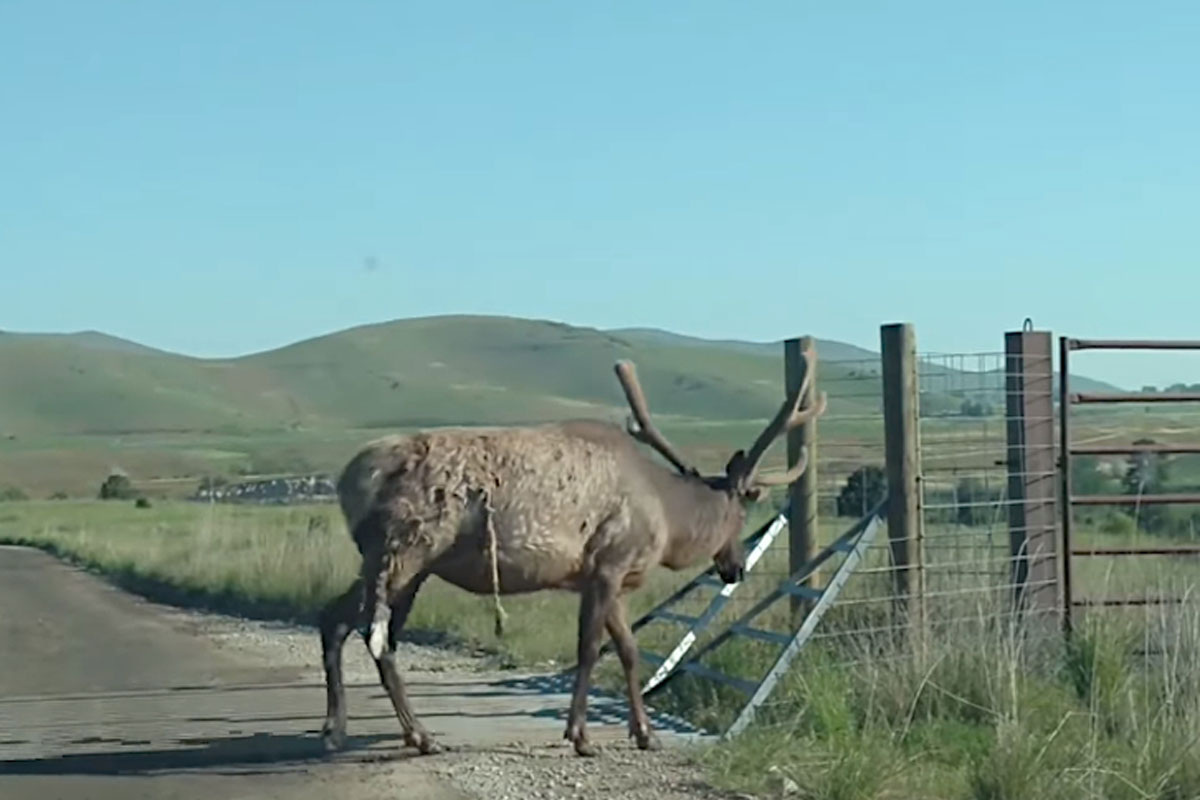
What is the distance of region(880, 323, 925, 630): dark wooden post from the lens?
13.9 metres

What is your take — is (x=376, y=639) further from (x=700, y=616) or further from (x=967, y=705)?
(x=700, y=616)

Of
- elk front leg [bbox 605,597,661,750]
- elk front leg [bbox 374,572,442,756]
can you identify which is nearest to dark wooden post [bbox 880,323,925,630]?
elk front leg [bbox 605,597,661,750]

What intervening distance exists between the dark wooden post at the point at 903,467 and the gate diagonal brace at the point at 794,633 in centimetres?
16

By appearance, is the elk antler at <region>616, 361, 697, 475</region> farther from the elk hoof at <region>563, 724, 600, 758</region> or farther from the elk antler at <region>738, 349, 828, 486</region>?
the elk hoof at <region>563, 724, 600, 758</region>

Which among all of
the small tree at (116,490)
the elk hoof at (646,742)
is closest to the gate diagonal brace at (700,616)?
the elk hoof at (646,742)

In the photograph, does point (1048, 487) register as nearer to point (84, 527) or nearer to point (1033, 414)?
point (1033, 414)

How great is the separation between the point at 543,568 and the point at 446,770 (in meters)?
1.49

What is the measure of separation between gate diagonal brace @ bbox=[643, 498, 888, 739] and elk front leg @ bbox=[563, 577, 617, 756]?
862mm

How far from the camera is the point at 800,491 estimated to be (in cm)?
1555

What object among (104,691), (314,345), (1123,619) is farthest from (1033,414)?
(314,345)

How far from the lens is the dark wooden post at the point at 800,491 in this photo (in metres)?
15.0

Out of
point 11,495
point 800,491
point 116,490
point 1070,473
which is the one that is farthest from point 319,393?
point 1070,473

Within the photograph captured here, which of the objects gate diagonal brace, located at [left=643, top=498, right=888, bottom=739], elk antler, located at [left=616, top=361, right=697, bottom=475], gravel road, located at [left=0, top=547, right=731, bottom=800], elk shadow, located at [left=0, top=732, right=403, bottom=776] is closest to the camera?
gravel road, located at [left=0, top=547, right=731, bottom=800]

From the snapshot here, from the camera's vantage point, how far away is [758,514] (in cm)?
3139
